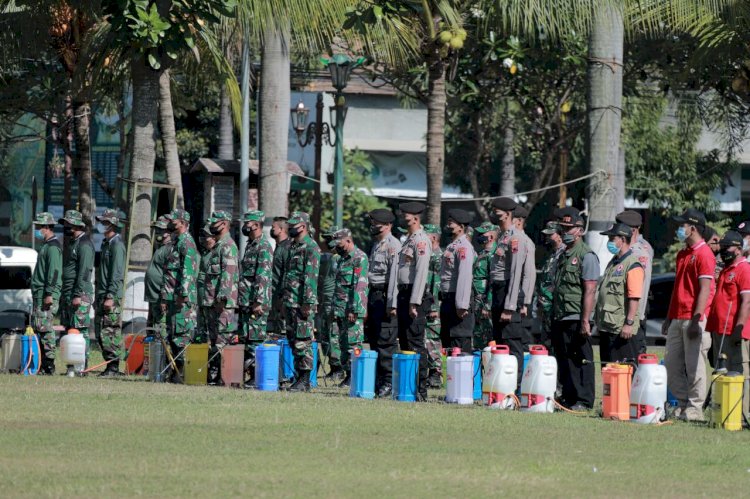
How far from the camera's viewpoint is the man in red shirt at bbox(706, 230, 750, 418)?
14492 mm

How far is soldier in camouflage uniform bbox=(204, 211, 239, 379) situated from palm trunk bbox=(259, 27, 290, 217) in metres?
6.43

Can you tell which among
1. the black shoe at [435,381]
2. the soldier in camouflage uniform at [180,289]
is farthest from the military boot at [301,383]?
the black shoe at [435,381]

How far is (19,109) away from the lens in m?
31.0

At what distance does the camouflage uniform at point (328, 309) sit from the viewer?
20.1 m

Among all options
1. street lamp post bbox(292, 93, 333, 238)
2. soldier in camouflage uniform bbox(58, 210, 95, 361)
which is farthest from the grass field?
street lamp post bbox(292, 93, 333, 238)

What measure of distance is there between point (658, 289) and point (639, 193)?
56.5 feet

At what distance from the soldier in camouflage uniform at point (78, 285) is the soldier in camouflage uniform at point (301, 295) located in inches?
119

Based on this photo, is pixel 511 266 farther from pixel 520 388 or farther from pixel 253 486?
pixel 253 486

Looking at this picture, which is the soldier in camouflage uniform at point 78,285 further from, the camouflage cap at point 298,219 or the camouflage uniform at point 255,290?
the camouflage cap at point 298,219

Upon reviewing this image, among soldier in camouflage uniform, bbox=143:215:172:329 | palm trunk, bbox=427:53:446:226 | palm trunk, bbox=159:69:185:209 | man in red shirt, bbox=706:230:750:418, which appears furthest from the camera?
palm trunk, bbox=159:69:185:209

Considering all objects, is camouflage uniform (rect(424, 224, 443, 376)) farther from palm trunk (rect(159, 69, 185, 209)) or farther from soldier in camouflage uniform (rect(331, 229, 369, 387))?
palm trunk (rect(159, 69, 185, 209))

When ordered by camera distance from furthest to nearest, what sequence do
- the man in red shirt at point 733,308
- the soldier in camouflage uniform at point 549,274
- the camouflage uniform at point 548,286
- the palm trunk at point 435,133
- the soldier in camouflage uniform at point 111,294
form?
the palm trunk at point 435,133, the soldier in camouflage uniform at point 111,294, the soldier in camouflage uniform at point 549,274, the camouflage uniform at point 548,286, the man in red shirt at point 733,308

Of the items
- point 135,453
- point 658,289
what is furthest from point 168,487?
point 658,289

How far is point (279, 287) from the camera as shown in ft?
60.2
